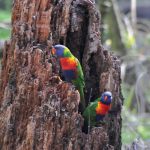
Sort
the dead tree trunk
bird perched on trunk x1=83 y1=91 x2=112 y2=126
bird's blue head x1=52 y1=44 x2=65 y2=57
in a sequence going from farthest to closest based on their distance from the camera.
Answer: bird perched on trunk x1=83 y1=91 x2=112 y2=126
bird's blue head x1=52 y1=44 x2=65 y2=57
the dead tree trunk

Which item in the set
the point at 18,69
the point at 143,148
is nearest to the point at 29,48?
the point at 18,69

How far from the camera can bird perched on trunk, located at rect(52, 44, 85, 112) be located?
185 inches

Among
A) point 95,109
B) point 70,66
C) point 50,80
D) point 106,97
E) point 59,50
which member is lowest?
point 95,109

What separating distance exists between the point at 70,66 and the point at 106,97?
0.47 metres

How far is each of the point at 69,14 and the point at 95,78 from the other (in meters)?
0.74

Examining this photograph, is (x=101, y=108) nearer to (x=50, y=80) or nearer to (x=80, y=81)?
(x=80, y=81)

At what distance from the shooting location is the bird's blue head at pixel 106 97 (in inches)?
187

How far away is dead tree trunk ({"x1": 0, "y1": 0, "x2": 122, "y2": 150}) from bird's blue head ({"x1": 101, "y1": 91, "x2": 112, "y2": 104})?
0.28 m

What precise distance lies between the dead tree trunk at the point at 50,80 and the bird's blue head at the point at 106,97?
0.28m

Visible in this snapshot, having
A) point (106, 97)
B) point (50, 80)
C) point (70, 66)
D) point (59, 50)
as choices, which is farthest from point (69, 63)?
point (106, 97)

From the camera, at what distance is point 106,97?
4.75 m

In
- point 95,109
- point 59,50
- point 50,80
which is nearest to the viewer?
point 50,80

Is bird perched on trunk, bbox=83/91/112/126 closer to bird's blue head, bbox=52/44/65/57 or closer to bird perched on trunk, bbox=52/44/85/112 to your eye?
bird perched on trunk, bbox=52/44/85/112

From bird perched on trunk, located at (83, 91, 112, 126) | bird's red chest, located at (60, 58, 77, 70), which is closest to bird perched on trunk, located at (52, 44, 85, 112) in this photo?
bird's red chest, located at (60, 58, 77, 70)
